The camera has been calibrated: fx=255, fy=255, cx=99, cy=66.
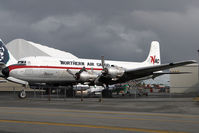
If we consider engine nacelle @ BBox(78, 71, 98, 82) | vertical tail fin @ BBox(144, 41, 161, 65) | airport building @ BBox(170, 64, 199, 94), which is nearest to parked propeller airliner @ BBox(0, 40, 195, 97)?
engine nacelle @ BBox(78, 71, 98, 82)

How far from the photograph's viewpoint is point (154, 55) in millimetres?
39781

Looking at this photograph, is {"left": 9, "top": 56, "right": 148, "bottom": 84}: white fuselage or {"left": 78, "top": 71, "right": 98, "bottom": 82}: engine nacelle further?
{"left": 78, "top": 71, "right": 98, "bottom": 82}: engine nacelle

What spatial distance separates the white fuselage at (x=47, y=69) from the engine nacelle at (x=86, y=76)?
163cm

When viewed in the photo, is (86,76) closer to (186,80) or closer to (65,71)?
(65,71)

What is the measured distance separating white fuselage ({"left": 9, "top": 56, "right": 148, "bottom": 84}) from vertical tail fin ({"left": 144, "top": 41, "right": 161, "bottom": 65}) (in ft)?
40.5

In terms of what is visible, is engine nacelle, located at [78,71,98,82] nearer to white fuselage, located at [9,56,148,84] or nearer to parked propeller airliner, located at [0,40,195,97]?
parked propeller airliner, located at [0,40,195,97]

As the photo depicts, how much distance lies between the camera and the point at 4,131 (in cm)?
704

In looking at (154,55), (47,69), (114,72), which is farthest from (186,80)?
(47,69)

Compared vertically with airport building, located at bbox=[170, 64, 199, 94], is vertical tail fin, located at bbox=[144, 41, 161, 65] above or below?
above

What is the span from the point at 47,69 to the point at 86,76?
410 cm

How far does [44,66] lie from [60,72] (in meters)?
1.83

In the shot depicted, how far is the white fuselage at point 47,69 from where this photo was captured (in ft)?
82.4

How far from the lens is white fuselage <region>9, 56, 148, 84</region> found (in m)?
25.1

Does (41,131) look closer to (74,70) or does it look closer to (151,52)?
(74,70)
